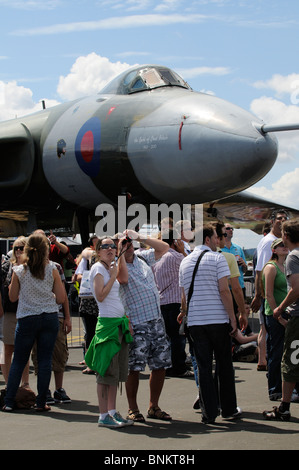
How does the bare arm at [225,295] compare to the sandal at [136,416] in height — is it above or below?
above

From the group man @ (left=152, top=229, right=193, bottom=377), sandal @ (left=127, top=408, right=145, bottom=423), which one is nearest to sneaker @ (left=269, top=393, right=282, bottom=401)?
sandal @ (left=127, top=408, right=145, bottom=423)

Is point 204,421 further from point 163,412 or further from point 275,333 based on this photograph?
point 275,333

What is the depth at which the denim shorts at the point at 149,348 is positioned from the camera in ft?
20.4

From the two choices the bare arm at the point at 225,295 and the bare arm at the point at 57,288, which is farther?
the bare arm at the point at 57,288

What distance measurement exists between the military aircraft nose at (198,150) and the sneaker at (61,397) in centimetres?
558

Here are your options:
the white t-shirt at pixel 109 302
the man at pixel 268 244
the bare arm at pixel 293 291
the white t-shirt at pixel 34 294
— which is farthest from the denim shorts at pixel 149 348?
the man at pixel 268 244

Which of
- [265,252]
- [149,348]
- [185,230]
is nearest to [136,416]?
[149,348]

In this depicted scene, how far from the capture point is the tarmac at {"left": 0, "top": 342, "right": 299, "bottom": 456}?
501 centimetres

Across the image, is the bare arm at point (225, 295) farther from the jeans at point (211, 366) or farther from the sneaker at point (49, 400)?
the sneaker at point (49, 400)

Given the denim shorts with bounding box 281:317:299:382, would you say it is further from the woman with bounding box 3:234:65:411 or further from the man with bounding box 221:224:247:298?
the man with bounding box 221:224:247:298

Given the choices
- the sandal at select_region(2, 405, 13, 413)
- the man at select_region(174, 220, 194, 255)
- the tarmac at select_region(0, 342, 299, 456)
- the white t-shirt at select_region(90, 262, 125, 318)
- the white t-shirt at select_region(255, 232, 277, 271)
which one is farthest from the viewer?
the white t-shirt at select_region(255, 232, 277, 271)

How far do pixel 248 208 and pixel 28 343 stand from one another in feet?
48.1

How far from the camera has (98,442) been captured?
5242 millimetres
